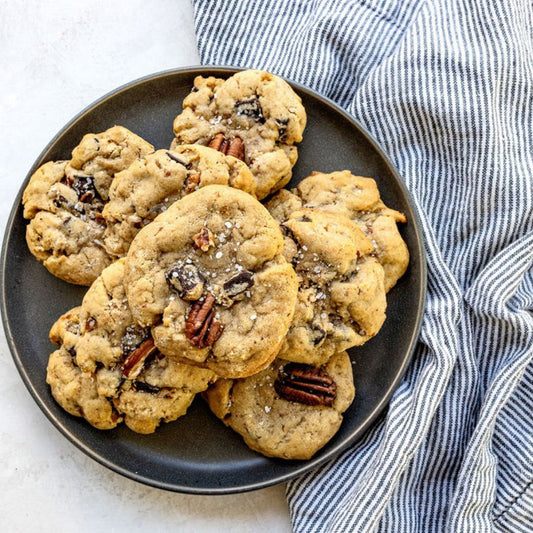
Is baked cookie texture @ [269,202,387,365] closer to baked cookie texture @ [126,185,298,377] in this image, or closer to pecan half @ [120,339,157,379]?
baked cookie texture @ [126,185,298,377]

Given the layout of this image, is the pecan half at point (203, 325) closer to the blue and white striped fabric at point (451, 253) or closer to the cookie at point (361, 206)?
the cookie at point (361, 206)

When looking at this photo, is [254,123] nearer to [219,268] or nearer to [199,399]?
[219,268]

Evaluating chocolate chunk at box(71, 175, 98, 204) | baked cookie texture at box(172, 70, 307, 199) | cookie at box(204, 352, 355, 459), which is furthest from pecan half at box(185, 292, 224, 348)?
chocolate chunk at box(71, 175, 98, 204)

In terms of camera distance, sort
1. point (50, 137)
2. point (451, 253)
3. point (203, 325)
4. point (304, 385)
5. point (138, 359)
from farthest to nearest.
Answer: point (50, 137) → point (451, 253) → point (304, 385) → point (138, 359) → point (203, 325)

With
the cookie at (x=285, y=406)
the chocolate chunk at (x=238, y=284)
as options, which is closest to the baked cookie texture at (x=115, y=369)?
the cookie at (x=285, y=406)

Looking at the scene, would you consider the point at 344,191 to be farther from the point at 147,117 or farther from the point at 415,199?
the point at 147,117

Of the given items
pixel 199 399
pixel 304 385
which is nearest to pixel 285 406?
pixel 304 385
